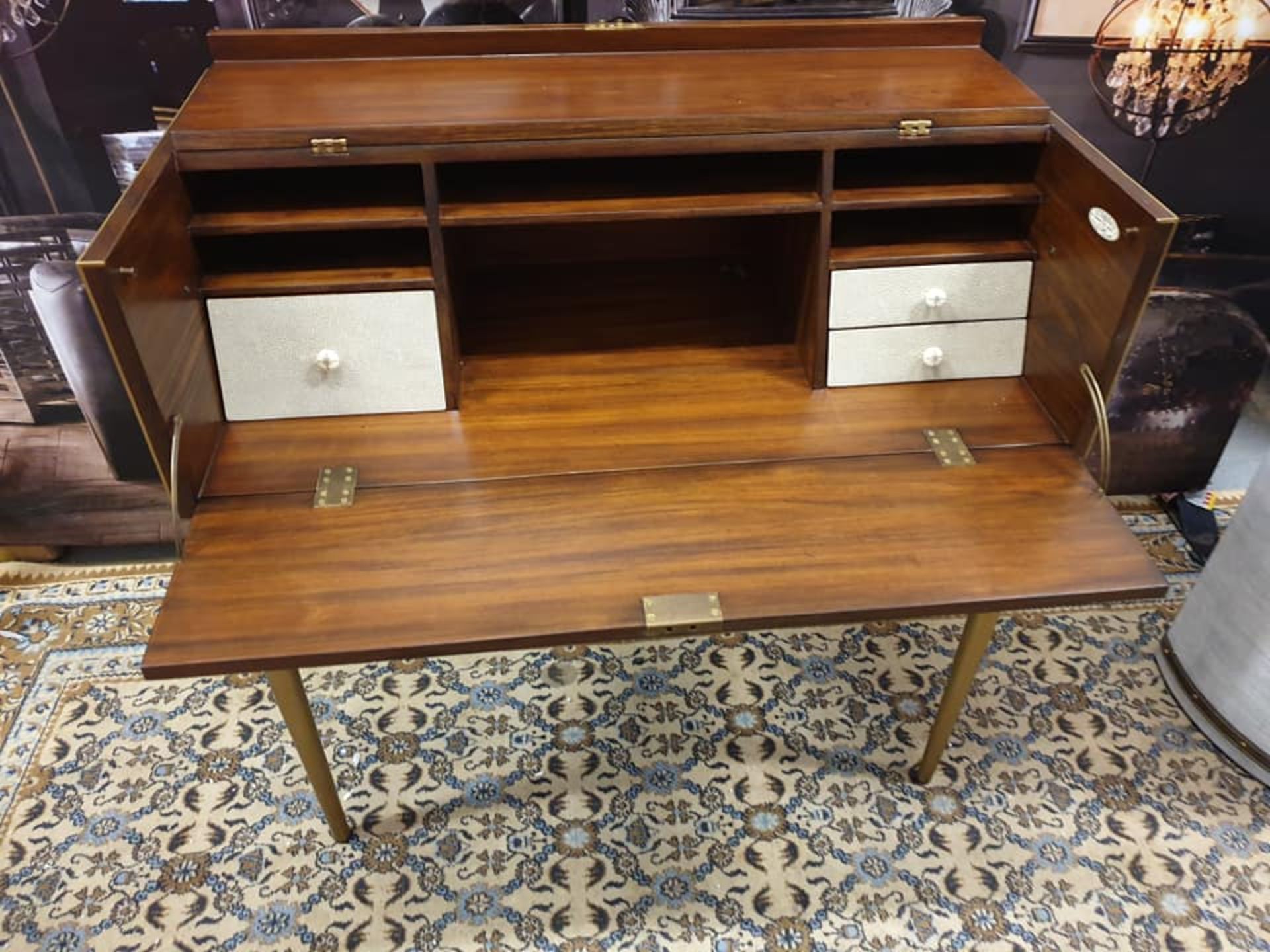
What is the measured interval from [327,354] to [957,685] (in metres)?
1.13

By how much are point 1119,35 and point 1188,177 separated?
13.5 inches

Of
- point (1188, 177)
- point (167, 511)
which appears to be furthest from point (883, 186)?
point (167, 511)

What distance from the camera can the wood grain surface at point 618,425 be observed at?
4.93ft

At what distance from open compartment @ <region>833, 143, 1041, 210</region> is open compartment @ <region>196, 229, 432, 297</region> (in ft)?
2.16

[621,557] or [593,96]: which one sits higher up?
[593,96]

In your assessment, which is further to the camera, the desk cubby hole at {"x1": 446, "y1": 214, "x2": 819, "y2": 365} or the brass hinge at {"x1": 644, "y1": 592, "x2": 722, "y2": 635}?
the desk cubby hole at {"x1": 446, "y1": 214, "x2": 819, "y2": 365}

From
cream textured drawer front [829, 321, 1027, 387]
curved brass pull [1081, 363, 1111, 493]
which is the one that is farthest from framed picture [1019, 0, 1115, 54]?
curved brass pull [1081, 363, 1111, 493]

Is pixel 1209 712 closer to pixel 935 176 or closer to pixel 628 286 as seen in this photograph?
pixel 935 176

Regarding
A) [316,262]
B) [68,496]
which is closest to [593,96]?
[316,262]

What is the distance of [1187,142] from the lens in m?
2.01

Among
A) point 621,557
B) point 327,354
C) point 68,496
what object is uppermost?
point 327,354

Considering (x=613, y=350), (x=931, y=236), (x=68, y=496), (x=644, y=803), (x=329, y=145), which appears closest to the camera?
(x=329, y=145)

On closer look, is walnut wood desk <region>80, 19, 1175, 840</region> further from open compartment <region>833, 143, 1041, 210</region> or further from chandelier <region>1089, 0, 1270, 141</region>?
chandelier <region>1089, 0, 1270, 141</region>

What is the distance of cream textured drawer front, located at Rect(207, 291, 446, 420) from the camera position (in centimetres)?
151
